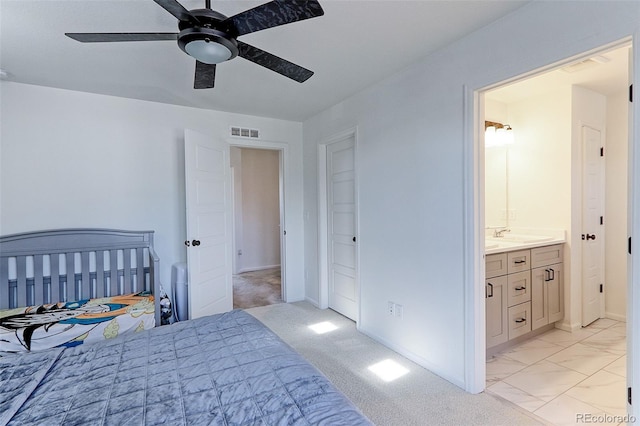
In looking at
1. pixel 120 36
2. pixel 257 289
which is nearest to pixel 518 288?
pixel 120 36

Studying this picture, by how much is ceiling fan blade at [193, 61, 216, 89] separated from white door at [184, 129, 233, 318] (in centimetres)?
131

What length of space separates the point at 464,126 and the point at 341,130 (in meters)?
1.57

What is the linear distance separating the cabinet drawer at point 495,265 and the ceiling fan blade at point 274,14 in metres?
2.20

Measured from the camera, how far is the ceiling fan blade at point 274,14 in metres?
1.23

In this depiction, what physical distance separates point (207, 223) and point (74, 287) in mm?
1317

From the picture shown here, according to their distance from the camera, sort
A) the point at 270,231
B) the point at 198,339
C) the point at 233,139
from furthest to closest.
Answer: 1. the point at 270,231
2. the point at 233,139
3. the point at 198,339

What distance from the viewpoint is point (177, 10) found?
4.13ft

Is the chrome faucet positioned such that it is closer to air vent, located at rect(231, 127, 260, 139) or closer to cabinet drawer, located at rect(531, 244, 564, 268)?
cabinet drawer, located at rect(531, 244, 564, 268)

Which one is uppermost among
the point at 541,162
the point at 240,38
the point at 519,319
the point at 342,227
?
the point at 240,38

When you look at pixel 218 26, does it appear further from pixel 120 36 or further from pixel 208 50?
pixel 120 36

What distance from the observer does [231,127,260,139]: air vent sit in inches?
153

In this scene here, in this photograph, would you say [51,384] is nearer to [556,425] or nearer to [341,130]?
[556,425]

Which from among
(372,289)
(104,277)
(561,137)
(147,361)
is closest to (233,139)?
(104,277)

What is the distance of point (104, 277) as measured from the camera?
3.00 meters
